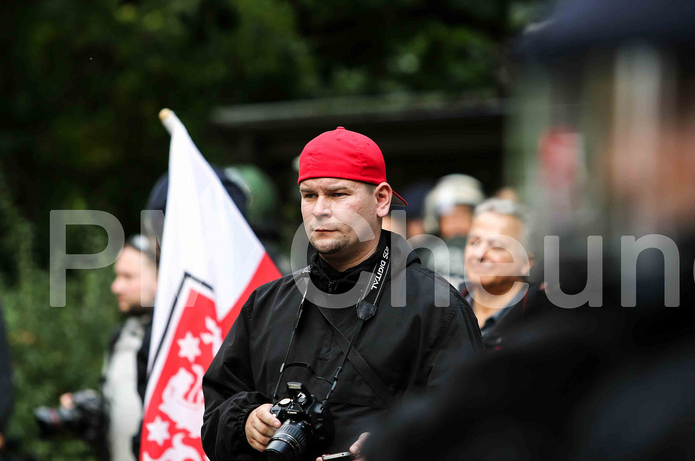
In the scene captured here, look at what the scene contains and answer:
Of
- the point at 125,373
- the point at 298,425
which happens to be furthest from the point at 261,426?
the point at 125,373

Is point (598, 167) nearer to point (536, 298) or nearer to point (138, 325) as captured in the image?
point (536, 298)

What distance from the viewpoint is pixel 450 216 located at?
543cm

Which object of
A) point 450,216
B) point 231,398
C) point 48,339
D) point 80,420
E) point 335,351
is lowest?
point 80,420

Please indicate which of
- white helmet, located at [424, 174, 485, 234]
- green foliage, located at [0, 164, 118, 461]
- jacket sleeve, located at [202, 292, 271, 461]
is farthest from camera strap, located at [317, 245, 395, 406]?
green foliage, located at [0, 164, 118, 461]

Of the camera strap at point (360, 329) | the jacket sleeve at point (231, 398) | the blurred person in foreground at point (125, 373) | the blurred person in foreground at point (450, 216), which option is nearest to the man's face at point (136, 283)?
the blurred person in foreground at point (125, 373)

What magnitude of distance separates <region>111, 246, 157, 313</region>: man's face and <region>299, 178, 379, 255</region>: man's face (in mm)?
2128

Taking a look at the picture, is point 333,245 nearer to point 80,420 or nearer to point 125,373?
point 125,373

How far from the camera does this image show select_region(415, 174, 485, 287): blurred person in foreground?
4.77 m

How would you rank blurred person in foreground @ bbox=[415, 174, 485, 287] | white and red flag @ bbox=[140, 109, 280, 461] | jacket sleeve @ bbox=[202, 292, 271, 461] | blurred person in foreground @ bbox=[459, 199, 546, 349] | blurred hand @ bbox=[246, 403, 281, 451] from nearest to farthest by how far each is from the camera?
1. blurred hand @ bbox=[246, 403, 281, 451]
2. jacket sleeve @ bbox=[202, 292, 271, 461]
3. white and red flag @ bbox=[140, 109, 280, 461]
4. blurred person in foreground @ bbox=[459, 199, 546, 349]
5. blurred person in foreground @ bbox=[415, 174, 485, 287]

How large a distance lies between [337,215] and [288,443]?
652mm

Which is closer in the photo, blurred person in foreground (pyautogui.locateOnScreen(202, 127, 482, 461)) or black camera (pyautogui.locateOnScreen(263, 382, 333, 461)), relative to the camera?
black camera (pyautogui.locateOnScreen(263, 382, 333, 461))

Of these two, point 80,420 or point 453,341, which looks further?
point 80,420

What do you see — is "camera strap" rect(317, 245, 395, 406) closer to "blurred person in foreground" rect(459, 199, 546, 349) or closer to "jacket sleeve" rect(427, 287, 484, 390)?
"jacket sleeve" rect(427, 287, 484, 390)

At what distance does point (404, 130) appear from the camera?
868 cm
